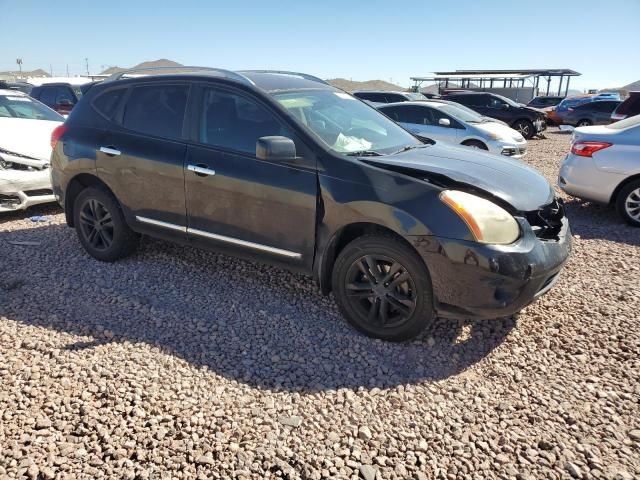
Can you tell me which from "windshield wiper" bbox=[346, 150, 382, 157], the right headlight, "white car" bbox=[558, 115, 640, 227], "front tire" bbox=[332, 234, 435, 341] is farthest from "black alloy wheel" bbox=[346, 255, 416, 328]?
"white car" bbox=[558, 115, 640, 227]

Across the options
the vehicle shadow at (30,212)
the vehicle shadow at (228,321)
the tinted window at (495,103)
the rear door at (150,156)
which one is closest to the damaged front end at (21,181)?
the vehicle shadow at (30,212)

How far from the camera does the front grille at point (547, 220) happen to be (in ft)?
10.5

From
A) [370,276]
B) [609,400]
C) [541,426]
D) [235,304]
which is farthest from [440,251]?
[235,304]

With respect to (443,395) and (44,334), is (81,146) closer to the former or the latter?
(44,334)

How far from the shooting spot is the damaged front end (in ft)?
19.3

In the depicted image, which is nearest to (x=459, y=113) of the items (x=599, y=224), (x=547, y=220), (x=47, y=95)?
(x=599, y=224)

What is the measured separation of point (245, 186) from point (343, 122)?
0.98 meters

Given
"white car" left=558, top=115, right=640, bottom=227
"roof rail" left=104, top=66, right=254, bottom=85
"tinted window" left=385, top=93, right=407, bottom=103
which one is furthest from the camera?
"tinted window" left=385, top=93, right=407, bottom=103

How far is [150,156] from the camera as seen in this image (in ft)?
13.3

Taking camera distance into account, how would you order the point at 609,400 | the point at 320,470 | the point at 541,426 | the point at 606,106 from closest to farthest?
the point at 320,470 < the point at 541,426 < the point at 609,400 < the point at 606,106

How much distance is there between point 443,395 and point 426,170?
1411mm

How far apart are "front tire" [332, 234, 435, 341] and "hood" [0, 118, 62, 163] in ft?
16.2

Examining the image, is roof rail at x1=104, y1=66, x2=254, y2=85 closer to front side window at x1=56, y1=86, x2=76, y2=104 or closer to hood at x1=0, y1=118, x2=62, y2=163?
hood at x1=0, y1=118, x2=62, y2=163

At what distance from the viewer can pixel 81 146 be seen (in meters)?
4.50
